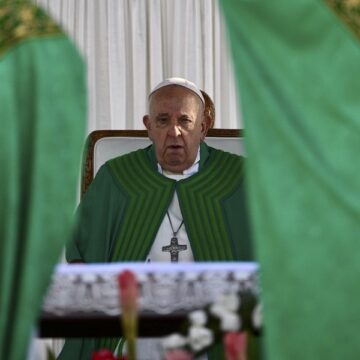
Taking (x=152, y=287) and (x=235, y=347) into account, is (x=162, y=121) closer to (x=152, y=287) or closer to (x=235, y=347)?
(x=152, y=287)

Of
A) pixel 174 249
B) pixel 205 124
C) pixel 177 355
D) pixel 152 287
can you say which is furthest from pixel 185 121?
pixel 177 355

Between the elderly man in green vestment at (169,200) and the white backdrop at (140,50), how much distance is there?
121 cm

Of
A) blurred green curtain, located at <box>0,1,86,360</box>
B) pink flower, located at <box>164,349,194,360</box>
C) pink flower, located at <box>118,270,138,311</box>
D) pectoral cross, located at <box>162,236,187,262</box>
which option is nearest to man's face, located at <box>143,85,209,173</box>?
pectoral cross, located at <box>162,236,187,262</box>

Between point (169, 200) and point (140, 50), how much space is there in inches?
62.8

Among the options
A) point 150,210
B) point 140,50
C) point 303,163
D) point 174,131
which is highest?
point 140,50

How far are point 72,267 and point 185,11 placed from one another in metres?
3.52

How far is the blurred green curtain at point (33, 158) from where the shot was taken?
241cm

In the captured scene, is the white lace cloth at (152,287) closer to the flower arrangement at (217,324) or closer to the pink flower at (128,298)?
the flower arrangement at (217,324)

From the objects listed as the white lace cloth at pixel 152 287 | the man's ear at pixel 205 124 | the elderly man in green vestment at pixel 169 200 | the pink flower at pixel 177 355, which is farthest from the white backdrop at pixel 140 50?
the pink flower at pixel 177 355

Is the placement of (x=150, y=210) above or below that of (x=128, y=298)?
above

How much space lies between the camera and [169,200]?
4801mm

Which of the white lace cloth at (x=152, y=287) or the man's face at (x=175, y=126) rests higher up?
the man's face at (x=175, y=126)

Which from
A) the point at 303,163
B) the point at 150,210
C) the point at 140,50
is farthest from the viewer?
the point at 140,50

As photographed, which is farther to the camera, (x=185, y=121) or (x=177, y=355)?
(x=185, y=121)
